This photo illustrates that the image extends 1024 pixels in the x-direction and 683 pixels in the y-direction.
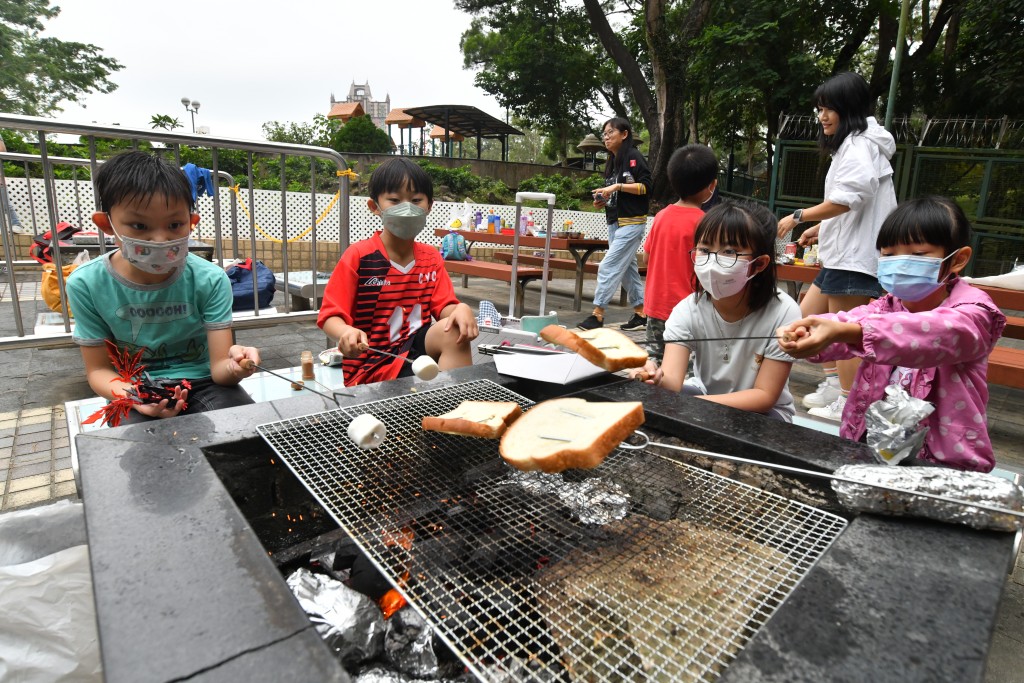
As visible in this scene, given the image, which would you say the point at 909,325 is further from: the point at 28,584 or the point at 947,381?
the point at 28,584

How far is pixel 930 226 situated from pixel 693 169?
2366 mm

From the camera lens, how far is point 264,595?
2.97 ft

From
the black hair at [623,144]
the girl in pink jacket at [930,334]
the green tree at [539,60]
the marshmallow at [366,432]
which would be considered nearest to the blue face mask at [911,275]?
the girl in pink jacket at [930,334]

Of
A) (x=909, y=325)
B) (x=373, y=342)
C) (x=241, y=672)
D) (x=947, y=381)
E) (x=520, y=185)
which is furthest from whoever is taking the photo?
(x=520, y=185)

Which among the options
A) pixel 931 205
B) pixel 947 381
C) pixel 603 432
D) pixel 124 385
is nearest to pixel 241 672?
pixel 603 432

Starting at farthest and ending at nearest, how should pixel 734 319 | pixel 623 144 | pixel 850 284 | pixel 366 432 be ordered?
1. pixel 623 144
2. pixel 850 284
3. pixel 734 319
4. pixel 366 432

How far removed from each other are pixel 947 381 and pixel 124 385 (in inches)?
117

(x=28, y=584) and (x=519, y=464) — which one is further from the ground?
(x=519, y=464)

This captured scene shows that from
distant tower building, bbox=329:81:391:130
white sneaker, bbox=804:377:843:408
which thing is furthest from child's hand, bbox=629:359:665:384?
distant tower building, bbox=329:81:391:130

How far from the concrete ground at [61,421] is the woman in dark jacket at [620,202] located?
0.99 meters

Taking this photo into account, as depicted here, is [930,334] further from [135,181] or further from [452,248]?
[452,248]

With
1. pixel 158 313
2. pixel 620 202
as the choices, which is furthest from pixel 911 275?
pixel 620 202

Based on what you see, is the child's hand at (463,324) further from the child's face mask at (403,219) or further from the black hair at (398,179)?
the black hair at (398,179)

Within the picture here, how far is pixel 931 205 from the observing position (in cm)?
201
